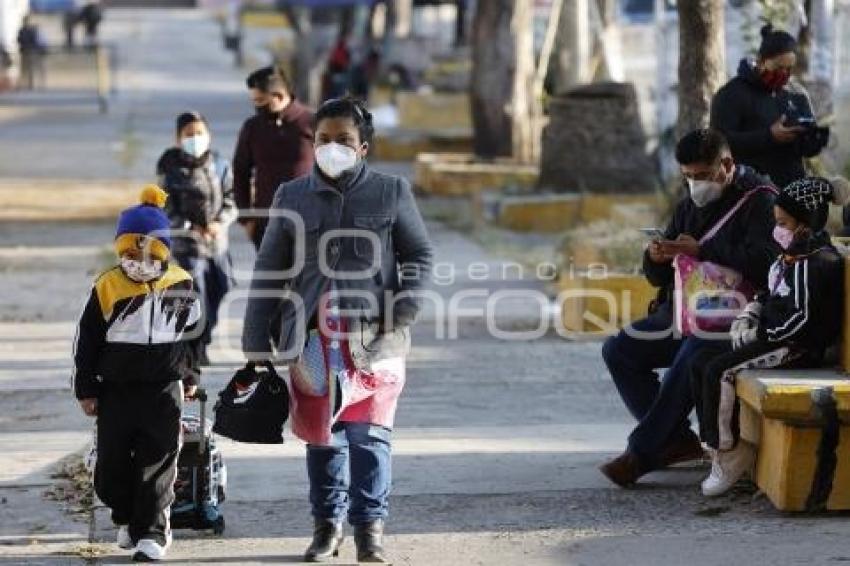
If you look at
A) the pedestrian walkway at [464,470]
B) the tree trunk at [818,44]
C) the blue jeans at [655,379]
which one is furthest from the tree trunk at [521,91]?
the blue jeans at [655,379]

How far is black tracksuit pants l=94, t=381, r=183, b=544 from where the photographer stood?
733 cm

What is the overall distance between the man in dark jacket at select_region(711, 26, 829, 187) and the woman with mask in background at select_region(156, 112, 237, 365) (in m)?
2.92

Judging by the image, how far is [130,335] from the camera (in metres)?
7.30

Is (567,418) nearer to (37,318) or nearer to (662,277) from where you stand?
(662,277)

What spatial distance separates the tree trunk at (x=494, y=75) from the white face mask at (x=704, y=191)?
48.0ft

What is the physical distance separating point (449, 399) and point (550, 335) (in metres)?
2.18

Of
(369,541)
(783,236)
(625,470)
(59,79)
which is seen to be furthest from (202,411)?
(59,79)

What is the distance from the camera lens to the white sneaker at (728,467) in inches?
320

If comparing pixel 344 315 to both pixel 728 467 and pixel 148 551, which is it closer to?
pixel 148 551

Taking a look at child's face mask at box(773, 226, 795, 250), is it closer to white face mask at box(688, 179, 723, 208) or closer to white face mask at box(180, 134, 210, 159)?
white face mask at box(688, 179, 723, 208)

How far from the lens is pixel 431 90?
3569cm

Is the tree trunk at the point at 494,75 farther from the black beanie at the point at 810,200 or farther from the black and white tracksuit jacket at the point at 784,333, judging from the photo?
the black beanie at the point at 810,200

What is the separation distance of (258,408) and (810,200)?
2.27m

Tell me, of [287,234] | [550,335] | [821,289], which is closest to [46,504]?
[287,234]
